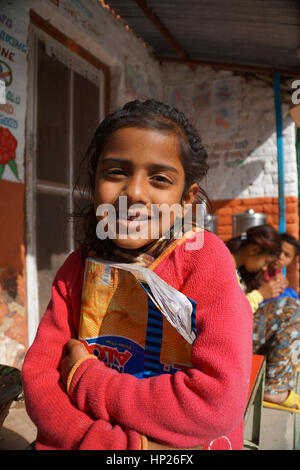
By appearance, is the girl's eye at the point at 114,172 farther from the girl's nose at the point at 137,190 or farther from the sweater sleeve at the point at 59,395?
the sweater sleeve at the point at 59,395

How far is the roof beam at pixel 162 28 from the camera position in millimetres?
3010

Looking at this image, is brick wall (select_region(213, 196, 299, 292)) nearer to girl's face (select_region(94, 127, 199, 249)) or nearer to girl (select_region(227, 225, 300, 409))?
girl (select_region(227, 225, 300, 409))

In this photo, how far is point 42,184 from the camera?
2750 mm

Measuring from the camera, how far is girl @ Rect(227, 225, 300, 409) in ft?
7.47

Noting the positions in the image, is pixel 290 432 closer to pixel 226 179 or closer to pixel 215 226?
pixel 215 226

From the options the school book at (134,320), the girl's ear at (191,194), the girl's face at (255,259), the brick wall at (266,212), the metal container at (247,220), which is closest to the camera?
the school book at (134,320)

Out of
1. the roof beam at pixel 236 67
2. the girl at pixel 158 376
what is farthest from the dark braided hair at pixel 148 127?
the roof beam at pixel 236 67

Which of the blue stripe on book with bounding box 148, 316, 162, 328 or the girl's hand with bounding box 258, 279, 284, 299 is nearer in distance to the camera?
the blue stripe on book with bounding box 148, 316, 162, 328

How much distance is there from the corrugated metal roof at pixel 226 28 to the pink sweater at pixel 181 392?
8.83 ft

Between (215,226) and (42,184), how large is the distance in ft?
7.81

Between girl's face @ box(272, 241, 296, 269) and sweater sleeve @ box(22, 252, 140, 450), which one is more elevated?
girl's face @ box(272, 241, 296, 269)

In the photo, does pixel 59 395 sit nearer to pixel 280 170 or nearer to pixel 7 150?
pixel 7 150

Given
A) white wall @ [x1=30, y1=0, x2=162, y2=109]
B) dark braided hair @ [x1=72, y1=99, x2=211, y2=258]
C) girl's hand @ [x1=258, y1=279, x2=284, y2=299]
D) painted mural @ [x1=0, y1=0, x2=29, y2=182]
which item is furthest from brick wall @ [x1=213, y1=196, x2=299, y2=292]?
dark braided hair @ [x1=72, y1=99, x2=211, y2=258]

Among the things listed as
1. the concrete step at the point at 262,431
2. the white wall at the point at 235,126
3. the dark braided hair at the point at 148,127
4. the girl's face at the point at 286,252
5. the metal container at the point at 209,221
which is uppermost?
the white wall at the point at 235,126
